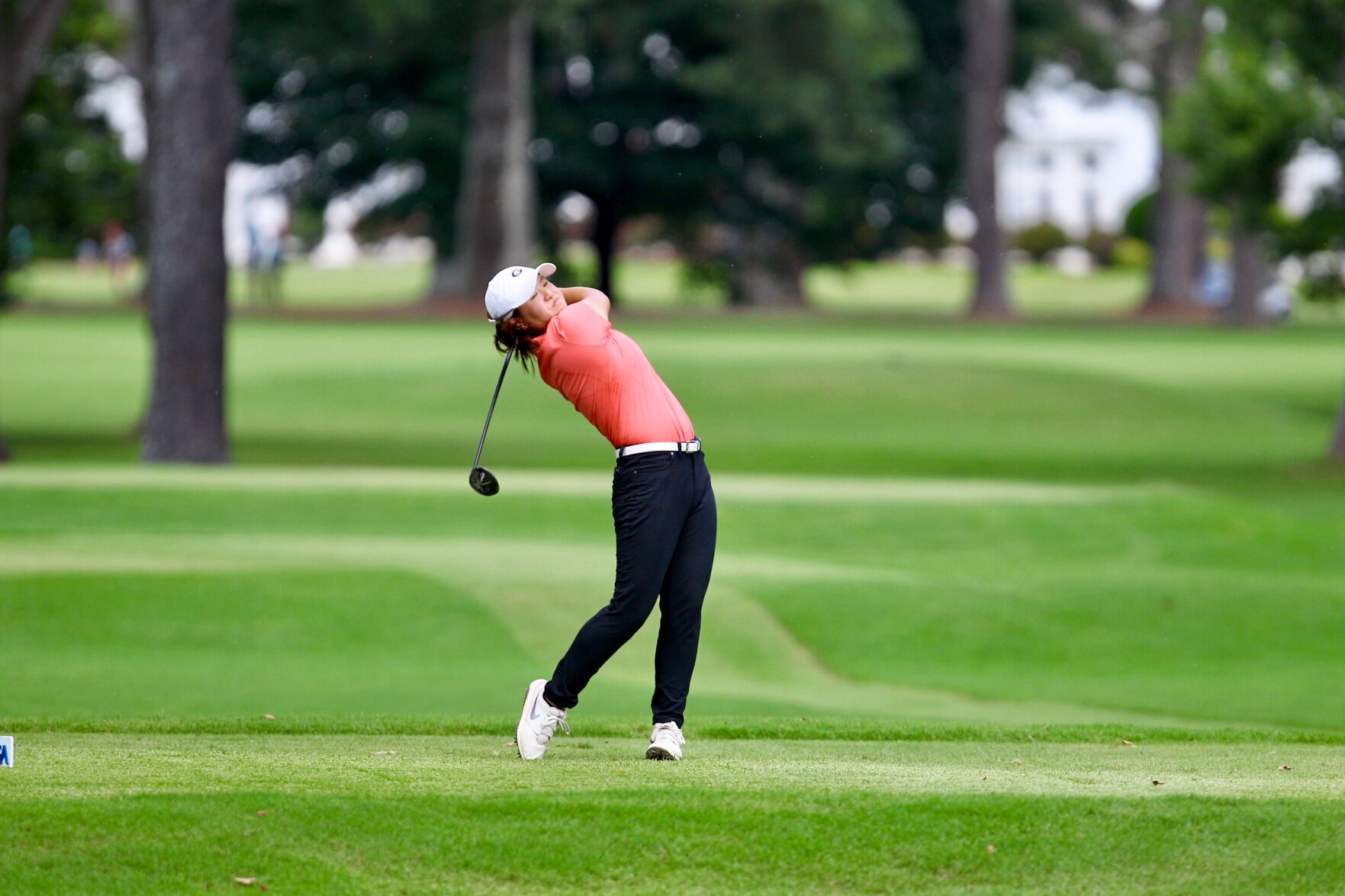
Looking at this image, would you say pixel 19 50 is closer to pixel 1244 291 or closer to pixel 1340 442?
pixel 1340 442

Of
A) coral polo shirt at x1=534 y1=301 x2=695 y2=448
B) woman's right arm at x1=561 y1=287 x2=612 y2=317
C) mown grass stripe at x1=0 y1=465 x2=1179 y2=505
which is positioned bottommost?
mown grass stripe at x1=0 y1=465 x2=1179 y2=505

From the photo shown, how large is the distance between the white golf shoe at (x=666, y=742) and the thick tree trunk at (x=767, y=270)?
49.6 meters

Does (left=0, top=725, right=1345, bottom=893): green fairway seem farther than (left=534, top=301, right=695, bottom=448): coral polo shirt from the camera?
No

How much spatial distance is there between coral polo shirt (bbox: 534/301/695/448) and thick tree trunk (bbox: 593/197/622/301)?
47889mm

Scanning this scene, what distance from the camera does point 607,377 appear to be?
7664mm

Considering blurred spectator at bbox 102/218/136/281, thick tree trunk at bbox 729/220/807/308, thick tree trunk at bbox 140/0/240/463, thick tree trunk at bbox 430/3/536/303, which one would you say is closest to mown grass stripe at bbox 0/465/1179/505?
thick tree trunk at bbox 140/0/240/463

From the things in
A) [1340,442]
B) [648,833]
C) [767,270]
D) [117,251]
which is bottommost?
[1340,442]

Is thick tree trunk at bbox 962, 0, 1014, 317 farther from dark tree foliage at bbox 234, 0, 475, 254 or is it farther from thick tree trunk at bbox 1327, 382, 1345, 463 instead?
thick tree trunk at bbox 1327, 382, 1345, 463

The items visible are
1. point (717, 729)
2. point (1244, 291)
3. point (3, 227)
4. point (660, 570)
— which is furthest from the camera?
point (1244, 291)

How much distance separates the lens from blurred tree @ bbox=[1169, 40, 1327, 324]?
26.0 meters

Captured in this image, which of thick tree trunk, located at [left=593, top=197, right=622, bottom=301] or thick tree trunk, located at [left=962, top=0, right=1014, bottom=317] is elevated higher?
thick tree trunk, located at [left=962, top=0, right=1014, bottom=317]

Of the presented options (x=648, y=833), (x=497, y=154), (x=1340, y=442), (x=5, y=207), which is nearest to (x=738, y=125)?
(x=497, y=154)

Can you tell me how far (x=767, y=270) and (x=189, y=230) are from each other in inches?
1432

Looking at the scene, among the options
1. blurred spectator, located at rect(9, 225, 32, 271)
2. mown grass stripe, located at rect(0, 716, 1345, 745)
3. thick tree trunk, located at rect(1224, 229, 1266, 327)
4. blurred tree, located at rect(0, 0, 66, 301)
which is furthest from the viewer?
thick tree trunk, located at rect(1224, 229, 1266, 327)
